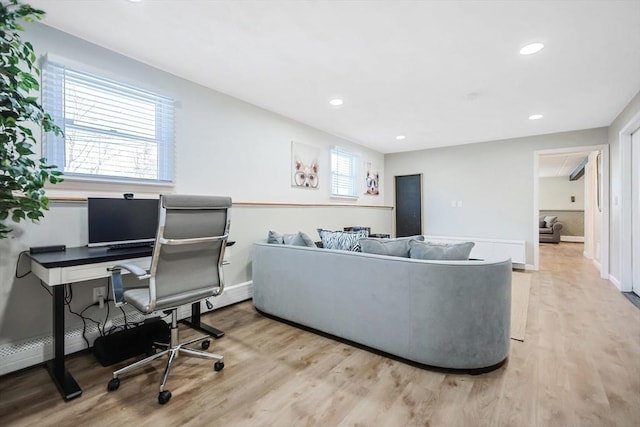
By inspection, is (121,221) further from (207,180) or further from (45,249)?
(207,180)

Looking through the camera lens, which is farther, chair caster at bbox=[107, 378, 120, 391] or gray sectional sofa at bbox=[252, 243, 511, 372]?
gray sectional sofa at bbox=[252, 243, 511, 372]

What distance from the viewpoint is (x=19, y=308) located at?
6.66 feet

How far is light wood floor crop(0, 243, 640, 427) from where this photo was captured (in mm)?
1560

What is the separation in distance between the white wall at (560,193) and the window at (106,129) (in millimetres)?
11564

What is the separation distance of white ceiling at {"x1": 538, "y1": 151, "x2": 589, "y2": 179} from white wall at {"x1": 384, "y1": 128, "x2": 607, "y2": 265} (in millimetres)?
1231

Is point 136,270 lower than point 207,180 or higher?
lower

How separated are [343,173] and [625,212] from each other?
3.88 meters

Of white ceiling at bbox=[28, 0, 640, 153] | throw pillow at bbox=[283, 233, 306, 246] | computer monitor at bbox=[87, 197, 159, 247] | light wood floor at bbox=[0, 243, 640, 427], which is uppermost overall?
white ceiling at bbox=[28, 0, 640, 153]

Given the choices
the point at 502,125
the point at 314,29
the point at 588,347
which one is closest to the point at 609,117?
the point at 502,125

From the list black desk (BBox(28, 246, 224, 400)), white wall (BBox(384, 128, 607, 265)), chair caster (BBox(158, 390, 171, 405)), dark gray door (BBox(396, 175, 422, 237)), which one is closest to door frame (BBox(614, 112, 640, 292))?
white wall (BBox(384, 128, 607, 265))

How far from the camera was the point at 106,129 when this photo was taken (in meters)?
2.46

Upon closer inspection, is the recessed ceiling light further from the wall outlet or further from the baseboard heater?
the wall outlet

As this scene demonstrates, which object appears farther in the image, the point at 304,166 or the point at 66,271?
the point at 304,166

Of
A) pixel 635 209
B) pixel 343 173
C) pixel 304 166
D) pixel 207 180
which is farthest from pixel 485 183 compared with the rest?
pixel 207 180
